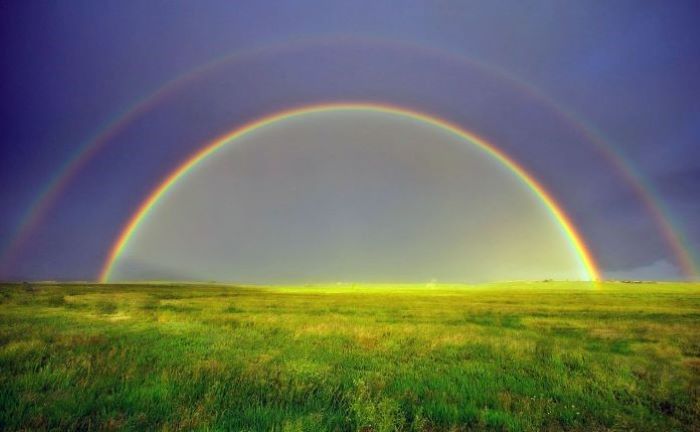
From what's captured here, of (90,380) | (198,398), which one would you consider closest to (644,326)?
(198,398)

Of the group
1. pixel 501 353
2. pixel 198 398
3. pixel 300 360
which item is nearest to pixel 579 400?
pixel 501 353

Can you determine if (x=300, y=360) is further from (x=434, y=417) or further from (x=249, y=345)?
(x=434, y=417)

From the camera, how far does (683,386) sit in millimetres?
9602

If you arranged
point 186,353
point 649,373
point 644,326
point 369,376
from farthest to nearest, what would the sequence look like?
point 644,326 → point 186,353 → point 649,373 → point 369,376

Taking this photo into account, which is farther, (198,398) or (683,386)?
(683,386)

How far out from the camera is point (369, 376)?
9.45 m

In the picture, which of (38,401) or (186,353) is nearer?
(38,401)

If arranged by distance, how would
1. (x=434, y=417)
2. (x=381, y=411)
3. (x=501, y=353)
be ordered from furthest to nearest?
(x=501, y=353)
(x=434, y=417)
(x=381, y=411)

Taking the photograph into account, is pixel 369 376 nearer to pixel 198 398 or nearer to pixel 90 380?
pixel 198 398

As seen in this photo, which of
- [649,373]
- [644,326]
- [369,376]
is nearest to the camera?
[369,376]

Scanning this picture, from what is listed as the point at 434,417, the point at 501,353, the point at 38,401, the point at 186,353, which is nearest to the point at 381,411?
the point at 434,417

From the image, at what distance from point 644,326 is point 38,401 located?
28.6m

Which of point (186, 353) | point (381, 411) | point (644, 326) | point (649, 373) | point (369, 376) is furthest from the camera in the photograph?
point (644, 326)

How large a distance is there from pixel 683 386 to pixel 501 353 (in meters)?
4.84
